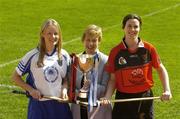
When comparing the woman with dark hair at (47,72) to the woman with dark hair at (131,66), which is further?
the woman with dark hair at (131,66)

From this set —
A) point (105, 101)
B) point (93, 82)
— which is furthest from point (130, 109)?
point (93, 82)

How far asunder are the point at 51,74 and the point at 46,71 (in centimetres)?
7

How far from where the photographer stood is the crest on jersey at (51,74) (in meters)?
6.01

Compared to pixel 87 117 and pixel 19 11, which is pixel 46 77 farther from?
pixel 19 11

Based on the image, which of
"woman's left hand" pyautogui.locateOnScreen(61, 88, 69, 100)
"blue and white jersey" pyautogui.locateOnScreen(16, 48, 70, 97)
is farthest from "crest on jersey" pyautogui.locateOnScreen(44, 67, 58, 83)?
"woman's left hand" pyautogui.locateOnScreen(61, 88, 69, 100)

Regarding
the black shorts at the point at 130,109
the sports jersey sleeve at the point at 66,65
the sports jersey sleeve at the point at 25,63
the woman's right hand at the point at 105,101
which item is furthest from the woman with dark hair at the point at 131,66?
the sports jersey sleeve at the point at 25,63

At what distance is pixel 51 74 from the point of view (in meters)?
6.04

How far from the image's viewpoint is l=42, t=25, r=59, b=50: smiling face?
6020mm

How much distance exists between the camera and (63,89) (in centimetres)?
603

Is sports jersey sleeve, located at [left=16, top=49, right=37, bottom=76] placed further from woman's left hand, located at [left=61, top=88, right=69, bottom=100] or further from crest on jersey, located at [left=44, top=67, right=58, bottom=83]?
woman's left hand, located at [left=61, top=88, right=69, bottom=100]

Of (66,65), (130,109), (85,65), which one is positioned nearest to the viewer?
(85,65)

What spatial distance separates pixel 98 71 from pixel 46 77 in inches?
24.4

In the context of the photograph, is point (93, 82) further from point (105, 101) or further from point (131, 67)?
point (131, 67)

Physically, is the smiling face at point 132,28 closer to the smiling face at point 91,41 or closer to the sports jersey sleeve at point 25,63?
the smiling face at point 91,41
